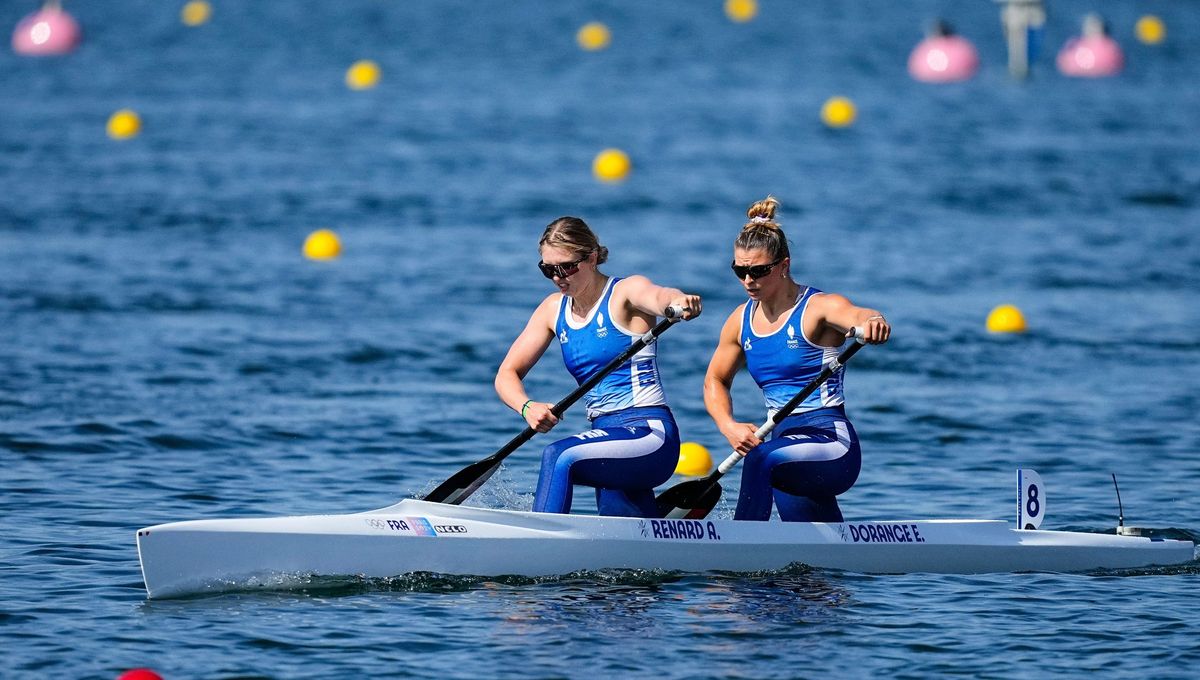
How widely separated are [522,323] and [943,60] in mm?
18351

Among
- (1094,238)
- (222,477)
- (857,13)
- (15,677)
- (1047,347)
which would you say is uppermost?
(857,13)

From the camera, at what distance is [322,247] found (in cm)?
1794

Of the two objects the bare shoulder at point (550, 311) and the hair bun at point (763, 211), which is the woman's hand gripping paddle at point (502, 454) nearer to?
the bare shoulder at point (550, 311)

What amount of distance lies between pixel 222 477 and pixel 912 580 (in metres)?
4.16

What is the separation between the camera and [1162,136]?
2584 centimetres

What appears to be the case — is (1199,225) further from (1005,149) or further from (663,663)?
(663,663)

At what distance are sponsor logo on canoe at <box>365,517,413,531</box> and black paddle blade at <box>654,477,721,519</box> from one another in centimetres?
126

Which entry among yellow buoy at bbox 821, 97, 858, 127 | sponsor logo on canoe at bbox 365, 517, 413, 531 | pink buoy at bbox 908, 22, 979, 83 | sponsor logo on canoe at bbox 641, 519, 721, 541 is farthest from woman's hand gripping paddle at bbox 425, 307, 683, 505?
pink buoy at bbox 908, 22, 979, 83

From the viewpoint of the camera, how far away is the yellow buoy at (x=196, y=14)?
133ft

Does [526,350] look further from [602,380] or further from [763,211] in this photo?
[763,211]

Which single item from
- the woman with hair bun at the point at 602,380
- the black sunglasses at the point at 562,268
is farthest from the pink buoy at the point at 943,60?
the black sunglasses at the point at 562,268

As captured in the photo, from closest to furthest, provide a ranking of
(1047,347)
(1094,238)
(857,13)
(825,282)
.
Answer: (1047,347) < (825,282) < (1094,238) < (857,13)

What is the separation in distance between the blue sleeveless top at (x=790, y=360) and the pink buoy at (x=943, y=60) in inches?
966

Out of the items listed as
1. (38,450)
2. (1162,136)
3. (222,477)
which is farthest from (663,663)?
(1162,136)
